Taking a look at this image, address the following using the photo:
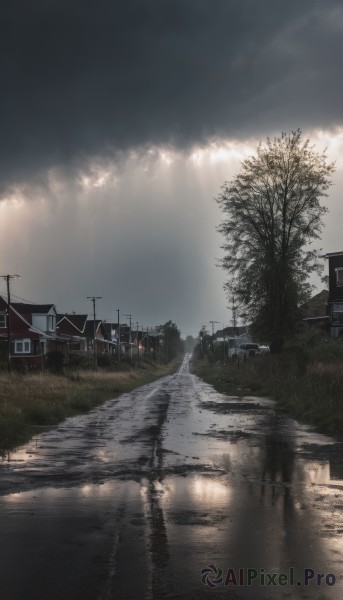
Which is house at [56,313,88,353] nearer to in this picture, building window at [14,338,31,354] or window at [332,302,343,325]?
building window at [14,338,31,354]

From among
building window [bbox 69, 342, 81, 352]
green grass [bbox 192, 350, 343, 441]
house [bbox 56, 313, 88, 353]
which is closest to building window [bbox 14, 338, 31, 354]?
house [bbox 56, 313, 88, 353]

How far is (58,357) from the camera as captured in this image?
64.1 m

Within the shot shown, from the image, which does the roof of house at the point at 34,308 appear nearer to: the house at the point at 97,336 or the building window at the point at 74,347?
the building window at the point at 74,347

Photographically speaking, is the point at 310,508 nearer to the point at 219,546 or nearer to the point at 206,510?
the point at 206,510

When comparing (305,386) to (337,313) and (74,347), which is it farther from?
A: (74,347)

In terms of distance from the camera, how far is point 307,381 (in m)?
26.0

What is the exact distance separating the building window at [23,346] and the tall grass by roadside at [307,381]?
32.5 m

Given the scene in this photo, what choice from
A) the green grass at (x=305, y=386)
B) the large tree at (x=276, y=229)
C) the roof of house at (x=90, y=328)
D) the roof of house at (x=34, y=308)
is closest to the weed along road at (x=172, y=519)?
the green grass at (x=305, y=386)

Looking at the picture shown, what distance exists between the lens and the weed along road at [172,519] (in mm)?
5371

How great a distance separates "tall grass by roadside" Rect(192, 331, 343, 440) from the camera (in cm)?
1934

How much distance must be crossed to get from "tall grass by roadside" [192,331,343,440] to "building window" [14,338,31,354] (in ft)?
107

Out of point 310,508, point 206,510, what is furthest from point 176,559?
point 310,508

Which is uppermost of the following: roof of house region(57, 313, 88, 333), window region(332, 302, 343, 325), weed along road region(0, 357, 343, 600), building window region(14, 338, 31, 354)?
roof of house region(57, 313, 88, 333)

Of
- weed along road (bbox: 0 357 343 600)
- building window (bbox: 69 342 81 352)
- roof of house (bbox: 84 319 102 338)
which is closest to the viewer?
weed along road (bbox: 0 357 343 600)
